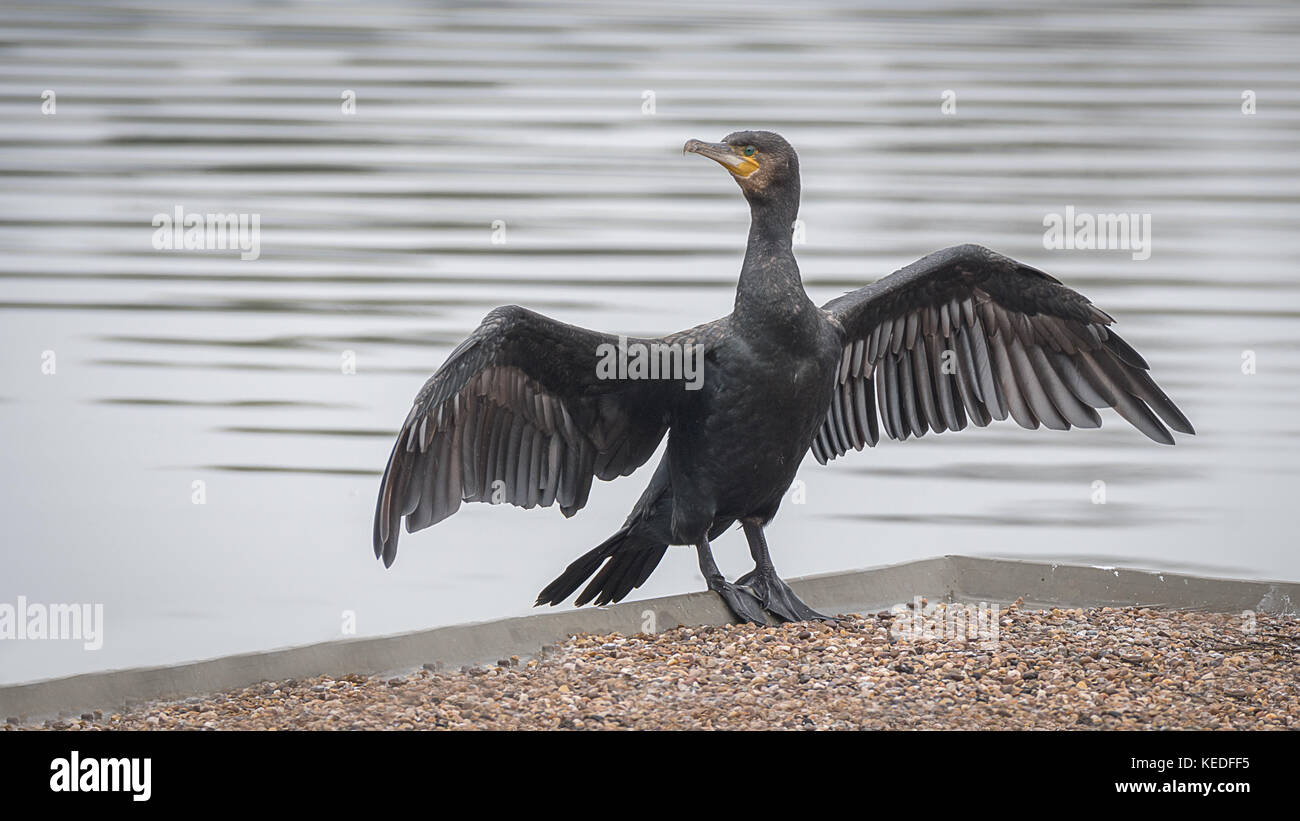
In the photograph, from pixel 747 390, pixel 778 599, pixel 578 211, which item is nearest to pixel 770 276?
pixel 747 390

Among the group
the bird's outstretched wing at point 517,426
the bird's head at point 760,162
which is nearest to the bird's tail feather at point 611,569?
the bird's outstretched wing at point 517,426

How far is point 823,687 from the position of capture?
12.5ft

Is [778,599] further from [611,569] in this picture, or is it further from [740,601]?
[611,569]

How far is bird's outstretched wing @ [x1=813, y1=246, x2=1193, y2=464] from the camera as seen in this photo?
15.5ft

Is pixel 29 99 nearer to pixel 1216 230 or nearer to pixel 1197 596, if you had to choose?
pixel 1216 230

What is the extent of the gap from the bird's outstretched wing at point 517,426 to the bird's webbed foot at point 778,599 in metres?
0.41

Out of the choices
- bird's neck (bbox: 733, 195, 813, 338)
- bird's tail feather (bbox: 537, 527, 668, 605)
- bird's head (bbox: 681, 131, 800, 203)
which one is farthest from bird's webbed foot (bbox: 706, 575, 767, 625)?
bird's head (bbox: 681, 131, 800, 203)

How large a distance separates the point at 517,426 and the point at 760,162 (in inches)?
33.7

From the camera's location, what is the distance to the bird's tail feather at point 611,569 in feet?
15.4

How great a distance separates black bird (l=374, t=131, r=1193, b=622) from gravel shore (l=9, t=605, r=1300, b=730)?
0.38m

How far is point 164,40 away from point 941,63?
9519mm

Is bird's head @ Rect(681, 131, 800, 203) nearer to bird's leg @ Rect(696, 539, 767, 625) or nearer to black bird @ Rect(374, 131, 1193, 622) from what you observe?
black bird @ Rect(374, 131, 1193, 622)

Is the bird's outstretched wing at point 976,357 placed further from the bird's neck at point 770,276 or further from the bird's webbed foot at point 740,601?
the bird's webbed foot at point 740,601

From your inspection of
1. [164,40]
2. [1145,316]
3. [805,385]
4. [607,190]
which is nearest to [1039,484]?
[1145,316]
